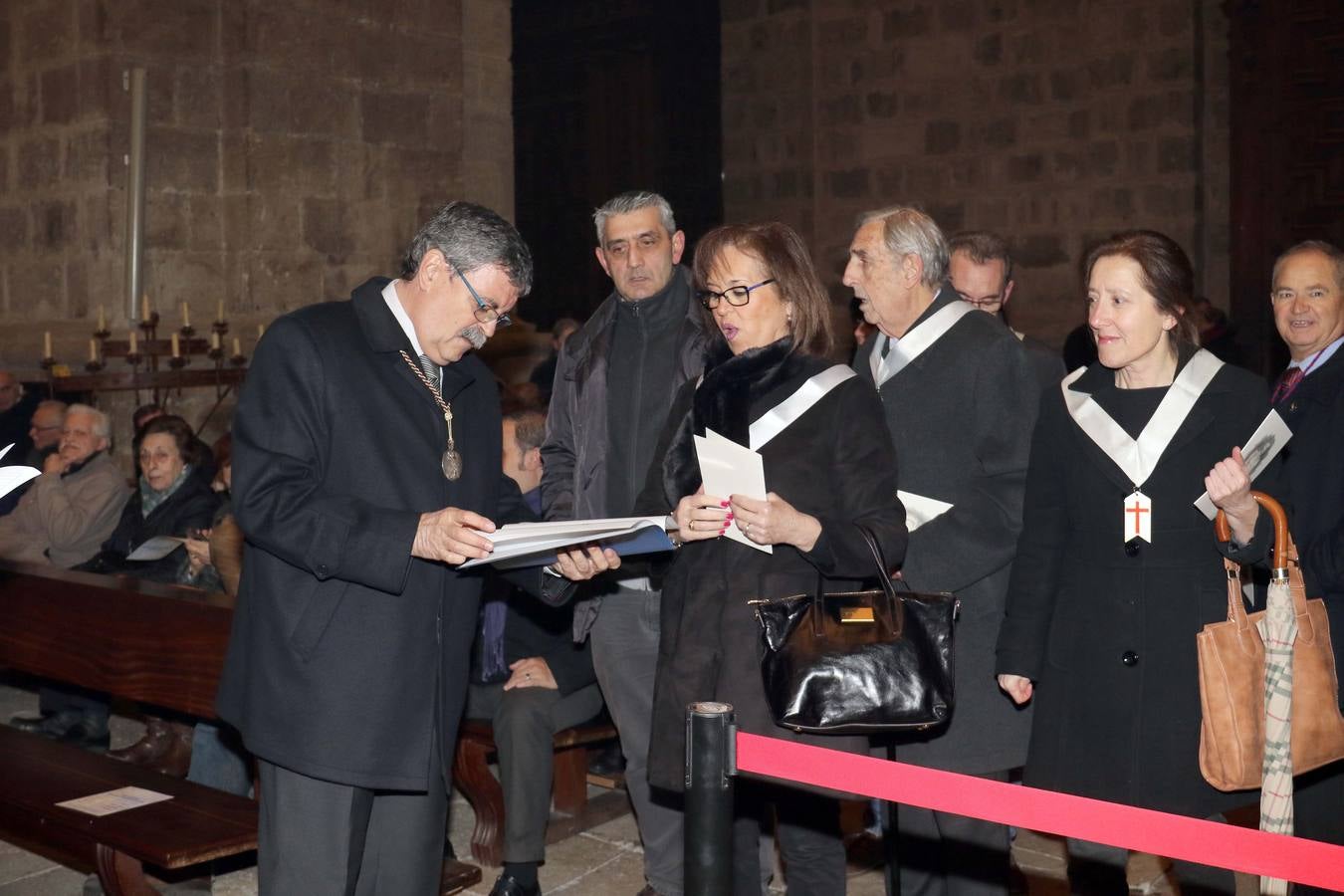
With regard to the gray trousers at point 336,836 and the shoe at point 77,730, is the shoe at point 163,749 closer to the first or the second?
the shoe at point 77,730

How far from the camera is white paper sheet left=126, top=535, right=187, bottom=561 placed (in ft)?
17.4

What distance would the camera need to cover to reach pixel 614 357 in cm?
381

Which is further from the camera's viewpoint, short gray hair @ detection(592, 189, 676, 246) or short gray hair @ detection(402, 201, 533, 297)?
short gray hair @ detection(592, 189, 676, 246)

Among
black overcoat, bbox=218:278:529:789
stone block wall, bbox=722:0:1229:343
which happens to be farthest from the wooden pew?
stone block wall, bbox=722:0:1229:343

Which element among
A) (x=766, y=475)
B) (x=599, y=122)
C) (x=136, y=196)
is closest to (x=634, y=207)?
(x=766, y=475)

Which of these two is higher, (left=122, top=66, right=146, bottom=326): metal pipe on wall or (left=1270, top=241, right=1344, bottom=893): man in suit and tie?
(left=122, top=66, right=146, bottom=326): metal pipe on wall

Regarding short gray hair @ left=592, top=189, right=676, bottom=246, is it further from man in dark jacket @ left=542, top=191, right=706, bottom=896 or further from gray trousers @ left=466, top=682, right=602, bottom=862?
gray trousers @ left=466, top=682, right=602, bottom=862

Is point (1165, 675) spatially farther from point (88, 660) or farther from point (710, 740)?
point (88, 660)

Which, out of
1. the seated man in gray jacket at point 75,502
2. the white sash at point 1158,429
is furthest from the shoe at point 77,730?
the white sash at point 1158,429

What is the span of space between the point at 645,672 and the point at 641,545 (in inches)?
39.3

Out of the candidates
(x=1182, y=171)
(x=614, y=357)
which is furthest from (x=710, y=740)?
(x=1182, y=171)

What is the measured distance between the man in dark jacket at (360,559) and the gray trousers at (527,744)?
1.32m

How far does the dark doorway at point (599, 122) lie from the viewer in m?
12.6

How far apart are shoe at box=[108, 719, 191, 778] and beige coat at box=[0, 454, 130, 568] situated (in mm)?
1186
